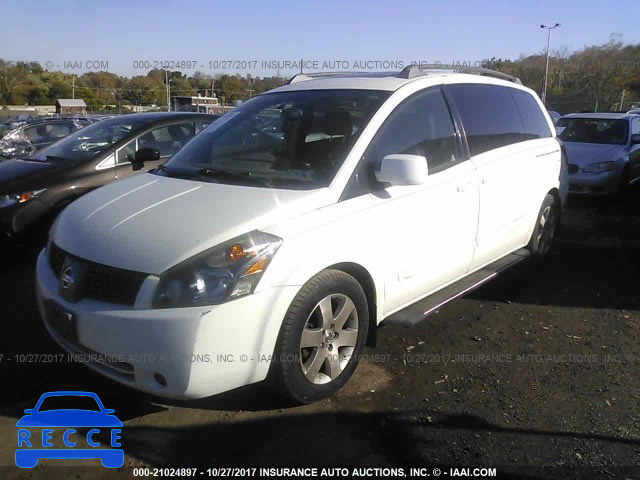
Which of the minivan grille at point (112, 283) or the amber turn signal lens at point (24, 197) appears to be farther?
the amber turn signal lens at point (24, 197)

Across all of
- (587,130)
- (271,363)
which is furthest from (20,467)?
(587,130)

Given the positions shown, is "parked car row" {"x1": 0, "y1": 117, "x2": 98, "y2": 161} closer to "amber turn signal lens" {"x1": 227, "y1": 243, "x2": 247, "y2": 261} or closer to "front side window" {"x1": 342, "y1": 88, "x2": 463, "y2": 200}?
"front side window" {"x1": 342, "y1": 88, "x2": 463, "y2": 200}

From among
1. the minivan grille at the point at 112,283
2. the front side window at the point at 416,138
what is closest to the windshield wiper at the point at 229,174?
the front side window at the point at 416,138

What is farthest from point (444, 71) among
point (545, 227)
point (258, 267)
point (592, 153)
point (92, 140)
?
point (592, 153)

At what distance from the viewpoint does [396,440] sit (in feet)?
9.45

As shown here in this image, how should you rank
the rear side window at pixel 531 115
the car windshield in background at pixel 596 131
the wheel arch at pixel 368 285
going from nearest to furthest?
the wheel arch at pixel 368 285 < the rear side window at pixel 531 115 < the car windshield in background at pixel 596 131

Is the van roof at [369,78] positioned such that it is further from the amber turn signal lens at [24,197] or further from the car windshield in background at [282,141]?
the amber turn signal lens at [24,197]

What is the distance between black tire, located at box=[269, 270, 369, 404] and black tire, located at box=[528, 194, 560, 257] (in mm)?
2810

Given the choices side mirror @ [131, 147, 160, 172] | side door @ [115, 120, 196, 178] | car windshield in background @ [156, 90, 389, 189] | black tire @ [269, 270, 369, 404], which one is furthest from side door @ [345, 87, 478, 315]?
side door @ [115, 120, 196, 178]

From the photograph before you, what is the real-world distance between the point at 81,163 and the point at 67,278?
3265 millimetres

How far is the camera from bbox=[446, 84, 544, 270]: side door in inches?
173

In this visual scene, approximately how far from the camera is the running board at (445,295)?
12.0 feet

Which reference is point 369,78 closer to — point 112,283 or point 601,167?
point 112,283

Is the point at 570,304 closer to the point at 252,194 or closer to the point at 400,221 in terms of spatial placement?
the point at 400,221
